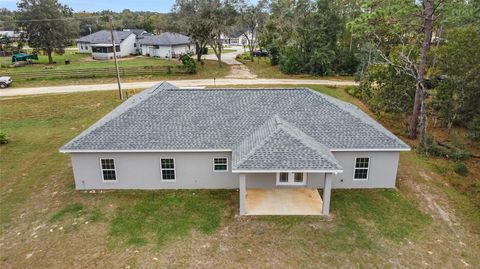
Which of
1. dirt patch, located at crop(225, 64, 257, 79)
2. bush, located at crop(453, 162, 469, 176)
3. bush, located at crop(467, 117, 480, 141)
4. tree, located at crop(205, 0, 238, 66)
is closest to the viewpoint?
bush, located at crop(453, 162, 469, 176)

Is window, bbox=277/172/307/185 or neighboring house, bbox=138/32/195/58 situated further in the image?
neighboring house, bbox=138/32/195/58

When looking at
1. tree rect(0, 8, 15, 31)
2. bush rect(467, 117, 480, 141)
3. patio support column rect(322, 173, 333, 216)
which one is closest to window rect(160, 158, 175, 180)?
patio support column rect(322, 173, 333, 216)

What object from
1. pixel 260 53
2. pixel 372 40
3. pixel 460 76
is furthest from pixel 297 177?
pixel 260 53

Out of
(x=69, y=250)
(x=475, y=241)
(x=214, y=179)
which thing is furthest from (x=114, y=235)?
(x=475, y=241)

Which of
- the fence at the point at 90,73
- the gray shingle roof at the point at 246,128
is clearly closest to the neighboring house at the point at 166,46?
the fence at the point at 90,73

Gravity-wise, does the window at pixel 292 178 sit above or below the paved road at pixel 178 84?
below

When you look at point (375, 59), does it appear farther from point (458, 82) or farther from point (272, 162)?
point (272, 162)

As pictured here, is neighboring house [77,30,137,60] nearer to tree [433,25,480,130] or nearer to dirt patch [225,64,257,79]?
dirt patch [225,64,257,79]

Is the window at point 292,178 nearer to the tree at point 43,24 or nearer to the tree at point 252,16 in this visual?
the tree at point 252,16
